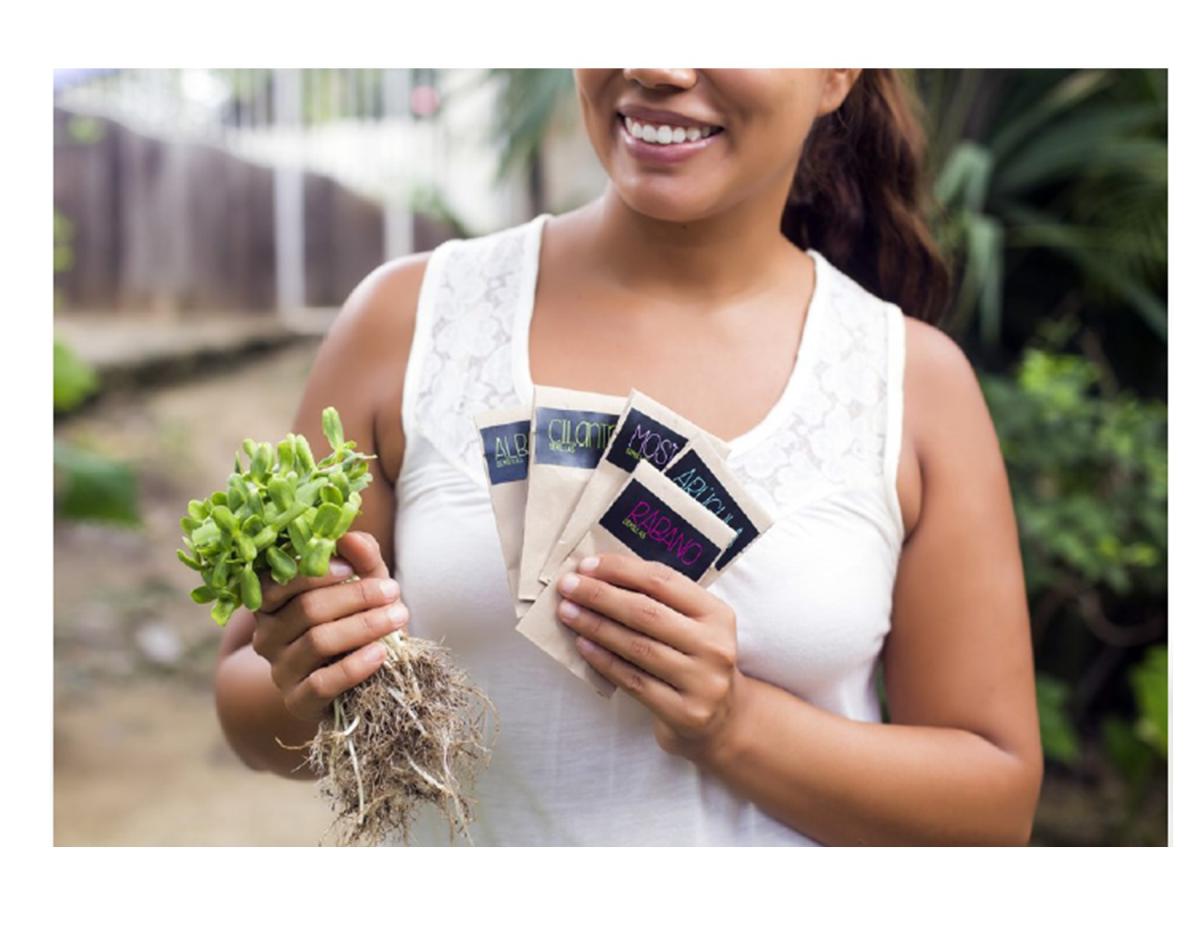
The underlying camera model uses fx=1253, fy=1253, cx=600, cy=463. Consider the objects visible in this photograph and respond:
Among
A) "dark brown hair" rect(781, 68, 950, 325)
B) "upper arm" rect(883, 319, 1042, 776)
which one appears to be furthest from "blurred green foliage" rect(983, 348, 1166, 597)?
"upper arm" rect(883, 319, 1042, 776)

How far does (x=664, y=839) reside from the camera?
4.07 ft

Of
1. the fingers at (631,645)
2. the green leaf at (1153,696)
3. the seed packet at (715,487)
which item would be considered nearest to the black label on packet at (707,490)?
the seed packet at (715,487)

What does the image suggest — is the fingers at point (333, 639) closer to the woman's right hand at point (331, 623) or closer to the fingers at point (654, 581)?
the woman's right hand at point (331, 623)

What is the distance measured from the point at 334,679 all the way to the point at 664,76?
1.98ft

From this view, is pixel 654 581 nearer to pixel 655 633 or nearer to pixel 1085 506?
pixel 655 633

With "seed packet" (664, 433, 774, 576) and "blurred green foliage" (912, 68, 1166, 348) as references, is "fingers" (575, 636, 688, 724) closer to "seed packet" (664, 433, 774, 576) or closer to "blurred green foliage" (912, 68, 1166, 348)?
"seed packet" (664, 433, 774, 576)

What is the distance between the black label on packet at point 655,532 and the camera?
1.08m
